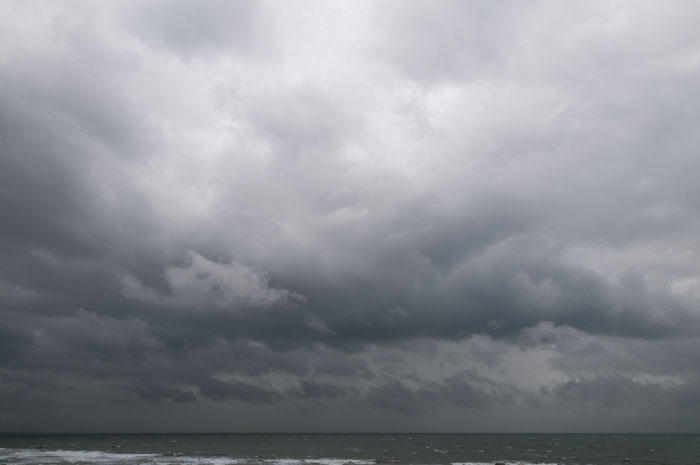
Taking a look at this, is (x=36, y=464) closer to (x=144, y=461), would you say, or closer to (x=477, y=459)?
(x=144, y=461)

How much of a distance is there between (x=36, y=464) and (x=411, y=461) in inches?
2741

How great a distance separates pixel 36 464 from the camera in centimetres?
9081

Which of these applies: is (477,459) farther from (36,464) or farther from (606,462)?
(36,464)

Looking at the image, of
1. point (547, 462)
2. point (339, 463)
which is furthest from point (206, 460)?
point (547, 462)

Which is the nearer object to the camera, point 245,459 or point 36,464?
point 36,464

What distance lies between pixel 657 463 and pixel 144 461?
101058 millimetres

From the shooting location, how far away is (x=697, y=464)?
98250 mm

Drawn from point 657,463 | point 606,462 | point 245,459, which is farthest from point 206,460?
point 657,463

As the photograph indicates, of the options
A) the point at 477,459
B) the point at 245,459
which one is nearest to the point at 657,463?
the point at 477,459

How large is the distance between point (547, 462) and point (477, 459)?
14.0 m

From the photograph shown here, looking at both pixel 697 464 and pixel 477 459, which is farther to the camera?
pixel 477 459

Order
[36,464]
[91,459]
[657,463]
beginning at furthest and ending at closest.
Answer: [91,459] → [657,463] → [36,464]

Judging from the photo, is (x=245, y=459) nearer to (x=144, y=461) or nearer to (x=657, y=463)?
(x=144, y=461)

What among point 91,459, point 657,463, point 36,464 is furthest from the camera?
point 91,459
